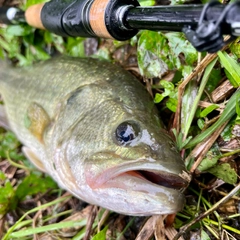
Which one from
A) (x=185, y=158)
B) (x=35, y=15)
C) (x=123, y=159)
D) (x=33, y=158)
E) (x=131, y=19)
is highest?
(x=131, y=19)

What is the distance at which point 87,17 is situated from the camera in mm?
2246

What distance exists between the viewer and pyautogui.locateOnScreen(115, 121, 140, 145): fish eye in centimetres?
217

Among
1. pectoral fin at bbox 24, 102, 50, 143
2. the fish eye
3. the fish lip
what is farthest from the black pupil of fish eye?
pectoral fin at bbox 24, 102, 50, 143

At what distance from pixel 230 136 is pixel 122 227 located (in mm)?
1025

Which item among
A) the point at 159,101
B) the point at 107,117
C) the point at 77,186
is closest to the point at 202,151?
the point at 159,101

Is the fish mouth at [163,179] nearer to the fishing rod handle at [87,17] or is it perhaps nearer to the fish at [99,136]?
the fish at [99,136]

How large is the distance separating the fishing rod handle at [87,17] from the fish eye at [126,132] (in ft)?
1.58

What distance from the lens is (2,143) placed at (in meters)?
3.63

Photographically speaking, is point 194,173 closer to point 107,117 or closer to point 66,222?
point 107,117

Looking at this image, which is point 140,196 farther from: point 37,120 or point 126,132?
point 37,120

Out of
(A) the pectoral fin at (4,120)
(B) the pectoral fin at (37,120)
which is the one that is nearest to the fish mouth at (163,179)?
(B) the pectoral fin at (37,120)

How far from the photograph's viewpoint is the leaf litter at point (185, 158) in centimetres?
237

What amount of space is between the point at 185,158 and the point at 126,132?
0.50 metres

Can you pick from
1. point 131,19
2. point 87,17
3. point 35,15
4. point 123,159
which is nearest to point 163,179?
point 123,159
